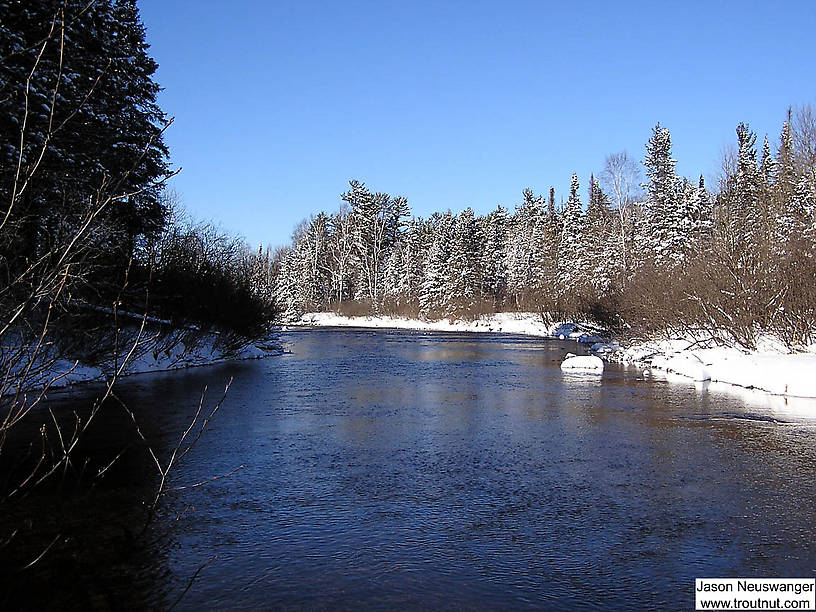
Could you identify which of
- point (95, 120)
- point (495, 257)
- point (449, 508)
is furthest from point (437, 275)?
point (449, 508)

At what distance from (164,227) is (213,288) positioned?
3191 millimetres

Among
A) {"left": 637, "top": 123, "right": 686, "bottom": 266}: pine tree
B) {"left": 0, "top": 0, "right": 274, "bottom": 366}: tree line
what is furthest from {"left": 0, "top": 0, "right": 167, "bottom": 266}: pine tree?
{"left": 637, "top": 123, "right": 686, "bottom": 266}: pine tree

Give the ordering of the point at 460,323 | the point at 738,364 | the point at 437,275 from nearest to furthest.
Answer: the point at 738,364, the point at 460,323, the point at 437,275

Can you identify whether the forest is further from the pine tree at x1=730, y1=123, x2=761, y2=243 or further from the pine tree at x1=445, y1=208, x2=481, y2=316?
the pine tree at x1=445, y1=208, x2=481, y2=316

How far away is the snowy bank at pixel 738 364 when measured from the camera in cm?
1883

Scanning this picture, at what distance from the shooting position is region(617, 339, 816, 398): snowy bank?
18828mm

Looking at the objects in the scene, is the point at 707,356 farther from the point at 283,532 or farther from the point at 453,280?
the point at 453,280

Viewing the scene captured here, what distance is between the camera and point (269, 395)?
19281 millimetres

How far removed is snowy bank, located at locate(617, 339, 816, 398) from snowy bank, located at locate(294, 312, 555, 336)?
25.3 metres

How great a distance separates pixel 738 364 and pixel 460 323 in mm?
46373

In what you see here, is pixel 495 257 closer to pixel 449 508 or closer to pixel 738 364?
pixel 738 364

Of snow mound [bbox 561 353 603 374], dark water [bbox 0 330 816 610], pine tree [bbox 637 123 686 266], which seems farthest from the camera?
pine tree [bbox 637 123 686 266]

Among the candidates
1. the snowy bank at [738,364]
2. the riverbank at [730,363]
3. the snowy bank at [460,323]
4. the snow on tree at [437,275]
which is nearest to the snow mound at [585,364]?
the riverbank at [730,363]

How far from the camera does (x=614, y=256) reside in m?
56.0
